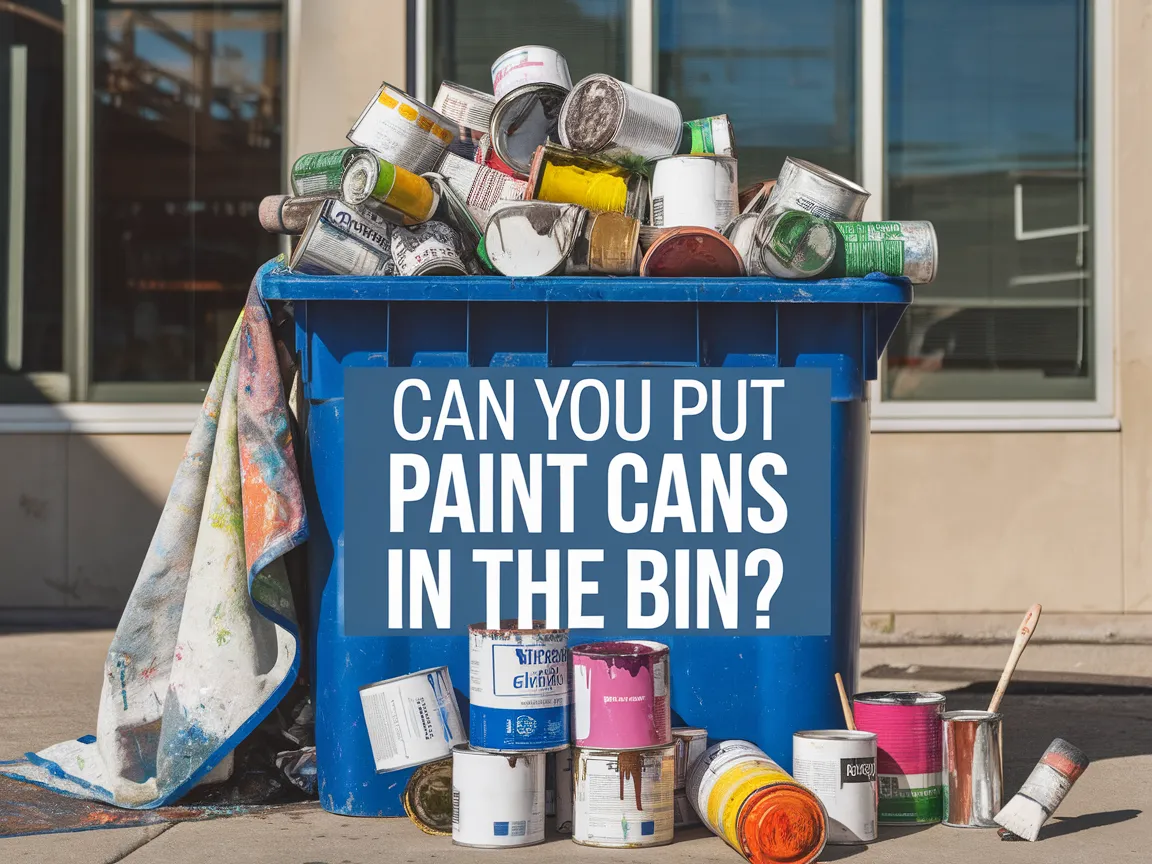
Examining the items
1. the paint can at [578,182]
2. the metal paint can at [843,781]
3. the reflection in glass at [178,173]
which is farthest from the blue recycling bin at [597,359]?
the reflection in glass at [178,173]

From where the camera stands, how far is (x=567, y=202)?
12.3 feet

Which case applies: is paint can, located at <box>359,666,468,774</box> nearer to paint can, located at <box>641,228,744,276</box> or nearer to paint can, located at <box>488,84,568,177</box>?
paint can, located at <box>641,228,744,276</box>

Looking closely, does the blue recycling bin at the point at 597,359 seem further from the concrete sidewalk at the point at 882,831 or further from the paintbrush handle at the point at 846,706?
the concrete sidewalk at the point at 882,831

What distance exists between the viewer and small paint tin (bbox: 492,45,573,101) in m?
4.33

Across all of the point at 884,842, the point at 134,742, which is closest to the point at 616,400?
the point at 884,842

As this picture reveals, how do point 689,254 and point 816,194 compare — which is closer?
point 689,254

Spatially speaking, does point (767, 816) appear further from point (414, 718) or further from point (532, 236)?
point (532, 236)

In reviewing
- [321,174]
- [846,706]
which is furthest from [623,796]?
[321,174]

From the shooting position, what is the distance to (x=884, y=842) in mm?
3326

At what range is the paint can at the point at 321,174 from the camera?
394 centimetres

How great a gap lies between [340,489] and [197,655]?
56 cm

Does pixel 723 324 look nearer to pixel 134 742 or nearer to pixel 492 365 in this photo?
pixel 492 365

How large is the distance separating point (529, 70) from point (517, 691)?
1.97 m

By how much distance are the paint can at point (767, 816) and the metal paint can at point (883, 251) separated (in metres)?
1.22
